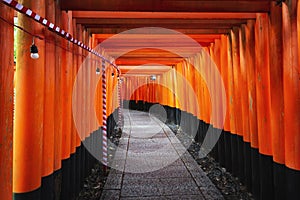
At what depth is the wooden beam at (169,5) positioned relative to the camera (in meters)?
3.83

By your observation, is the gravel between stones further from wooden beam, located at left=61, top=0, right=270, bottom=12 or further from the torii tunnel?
wooden beam, located at left=61, top=0, right=270, bottom=12

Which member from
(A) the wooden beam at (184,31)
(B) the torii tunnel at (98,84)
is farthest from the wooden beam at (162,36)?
(A) the wooden beam at (184,31)

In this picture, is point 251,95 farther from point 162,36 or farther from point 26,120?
point 26,120

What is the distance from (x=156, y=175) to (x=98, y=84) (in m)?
3.00

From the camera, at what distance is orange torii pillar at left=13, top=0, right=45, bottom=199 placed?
2.70 metres

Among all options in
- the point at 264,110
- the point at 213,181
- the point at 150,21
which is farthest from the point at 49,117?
the point at 213,181

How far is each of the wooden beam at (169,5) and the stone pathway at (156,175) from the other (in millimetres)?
3212

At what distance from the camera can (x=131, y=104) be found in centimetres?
2978

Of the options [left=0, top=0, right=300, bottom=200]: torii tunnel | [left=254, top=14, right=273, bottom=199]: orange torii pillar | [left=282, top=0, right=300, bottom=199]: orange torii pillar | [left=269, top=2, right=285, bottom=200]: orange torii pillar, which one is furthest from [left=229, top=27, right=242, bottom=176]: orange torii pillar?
[left=282, top=0, right=300, bottom=199]: orange torii pillar

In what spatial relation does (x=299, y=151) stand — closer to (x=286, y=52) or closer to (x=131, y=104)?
(x=286, y=52)

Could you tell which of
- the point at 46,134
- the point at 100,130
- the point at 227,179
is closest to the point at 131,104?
the point at 100,130

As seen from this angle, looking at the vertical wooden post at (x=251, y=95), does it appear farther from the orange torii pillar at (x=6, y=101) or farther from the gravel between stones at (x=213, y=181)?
the orange torii pillar at (x=6, y=101)

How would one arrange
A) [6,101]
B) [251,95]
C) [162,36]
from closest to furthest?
1. [6,101]
2. [251,95]
3. [162,36]

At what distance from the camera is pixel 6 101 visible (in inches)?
85.0
